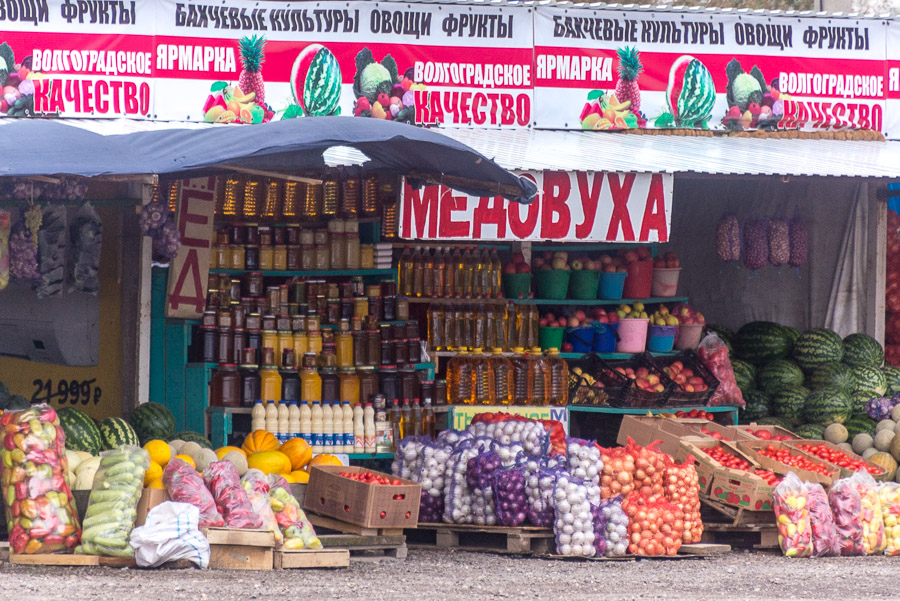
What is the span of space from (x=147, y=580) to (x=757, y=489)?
3969mm

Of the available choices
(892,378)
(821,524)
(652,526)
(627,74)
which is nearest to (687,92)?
(627,74)

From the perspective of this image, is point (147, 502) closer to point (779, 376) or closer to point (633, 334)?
point (633, 334)

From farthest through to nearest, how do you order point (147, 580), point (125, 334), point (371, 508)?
1. point (125, 334)
2. point (371, 508)
3. point (147, 580)

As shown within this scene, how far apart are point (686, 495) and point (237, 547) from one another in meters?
2.90

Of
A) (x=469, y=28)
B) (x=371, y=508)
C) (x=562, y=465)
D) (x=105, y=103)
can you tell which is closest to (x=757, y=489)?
(x=562, y=465)

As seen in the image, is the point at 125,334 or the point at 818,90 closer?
the point at 125,334

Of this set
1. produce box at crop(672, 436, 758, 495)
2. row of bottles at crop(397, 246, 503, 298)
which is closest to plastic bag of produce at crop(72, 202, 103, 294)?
row of bottles at crop(397, 246, 503, 298)

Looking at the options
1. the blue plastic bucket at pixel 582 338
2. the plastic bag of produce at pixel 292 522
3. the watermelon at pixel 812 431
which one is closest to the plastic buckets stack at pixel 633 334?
the blue plastic bucket at pixel 582 338

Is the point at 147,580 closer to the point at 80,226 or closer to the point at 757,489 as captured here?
the point at 80,226

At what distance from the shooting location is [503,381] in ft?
34.5

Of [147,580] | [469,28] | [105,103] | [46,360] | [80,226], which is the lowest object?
[147,580]

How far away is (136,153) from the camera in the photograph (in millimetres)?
6773

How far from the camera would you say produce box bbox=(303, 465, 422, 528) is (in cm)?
762

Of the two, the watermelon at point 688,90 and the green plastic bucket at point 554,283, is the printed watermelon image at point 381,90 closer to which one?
the green plastic bucket at point 554,283
